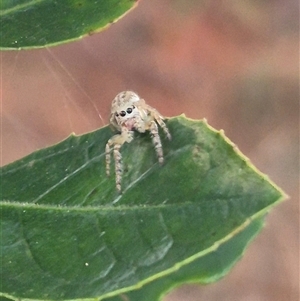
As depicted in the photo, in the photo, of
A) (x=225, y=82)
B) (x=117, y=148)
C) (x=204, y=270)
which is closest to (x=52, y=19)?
(x=117, y=148)

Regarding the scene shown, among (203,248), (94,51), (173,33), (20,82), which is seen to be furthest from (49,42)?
(173,33)

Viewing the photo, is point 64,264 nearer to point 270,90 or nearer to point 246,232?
point 246,232

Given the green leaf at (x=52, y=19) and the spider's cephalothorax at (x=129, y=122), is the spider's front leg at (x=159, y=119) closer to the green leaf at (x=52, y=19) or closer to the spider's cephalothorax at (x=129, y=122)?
the spider's cephalothorax at (x=129, y=122)

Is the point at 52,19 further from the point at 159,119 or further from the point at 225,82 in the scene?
the point at 225,82

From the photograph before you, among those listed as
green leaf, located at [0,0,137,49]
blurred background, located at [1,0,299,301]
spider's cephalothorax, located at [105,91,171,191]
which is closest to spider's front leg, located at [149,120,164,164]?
spider's cephalothorax, located at [105,91,171,191]

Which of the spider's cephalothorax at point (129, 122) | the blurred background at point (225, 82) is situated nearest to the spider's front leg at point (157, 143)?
the spider's cephalothorax at point (129, 122)

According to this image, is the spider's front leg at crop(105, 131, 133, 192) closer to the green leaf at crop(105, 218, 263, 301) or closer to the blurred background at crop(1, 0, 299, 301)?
the green leaf at crop(105, 218, 263, 301)
